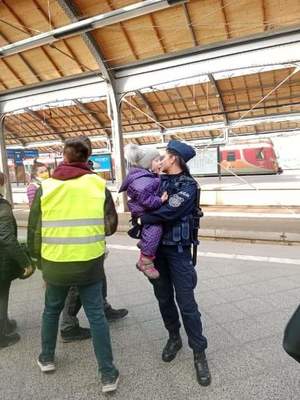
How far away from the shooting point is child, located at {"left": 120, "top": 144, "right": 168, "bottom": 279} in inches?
92.6

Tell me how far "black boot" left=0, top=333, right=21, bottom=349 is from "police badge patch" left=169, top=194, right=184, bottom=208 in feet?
6.66

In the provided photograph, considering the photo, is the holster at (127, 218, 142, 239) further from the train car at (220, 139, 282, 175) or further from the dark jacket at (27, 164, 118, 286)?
the train car at (220, 139, 282, 175)

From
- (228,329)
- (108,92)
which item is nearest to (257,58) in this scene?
(108,92)

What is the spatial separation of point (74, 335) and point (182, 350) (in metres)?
1.01

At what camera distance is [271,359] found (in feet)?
8.53

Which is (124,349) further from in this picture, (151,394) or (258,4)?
(258,4)

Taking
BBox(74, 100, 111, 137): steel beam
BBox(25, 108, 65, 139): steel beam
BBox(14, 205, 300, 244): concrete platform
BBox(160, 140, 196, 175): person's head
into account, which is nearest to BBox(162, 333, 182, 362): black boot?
BBox(160, 140, 196, 175): person's head

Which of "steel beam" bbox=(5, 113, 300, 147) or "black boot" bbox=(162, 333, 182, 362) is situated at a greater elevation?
"steel beam" bbox=(5, 113, 300, 147)

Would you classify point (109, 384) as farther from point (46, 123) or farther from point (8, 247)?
point (46, 123)

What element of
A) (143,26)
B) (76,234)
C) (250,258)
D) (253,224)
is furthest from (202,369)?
(143,26)

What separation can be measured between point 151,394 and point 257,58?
7.59m

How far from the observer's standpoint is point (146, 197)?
2.35m

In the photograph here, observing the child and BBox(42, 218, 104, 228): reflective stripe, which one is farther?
the child

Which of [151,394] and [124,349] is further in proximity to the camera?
[124,349]
